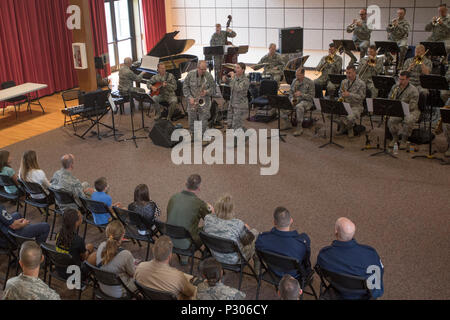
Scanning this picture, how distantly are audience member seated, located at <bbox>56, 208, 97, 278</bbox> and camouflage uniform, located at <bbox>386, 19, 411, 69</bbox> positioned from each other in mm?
10273

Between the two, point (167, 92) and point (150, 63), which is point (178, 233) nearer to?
point (167, 92)

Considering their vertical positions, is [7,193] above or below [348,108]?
below

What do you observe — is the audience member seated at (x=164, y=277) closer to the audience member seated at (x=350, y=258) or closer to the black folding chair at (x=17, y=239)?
the audience member seated at (x=350, y=258)

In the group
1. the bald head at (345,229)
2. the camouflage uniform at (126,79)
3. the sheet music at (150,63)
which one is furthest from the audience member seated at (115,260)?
the sheet music at (150,63)

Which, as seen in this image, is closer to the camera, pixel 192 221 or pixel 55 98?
pixel 192 221

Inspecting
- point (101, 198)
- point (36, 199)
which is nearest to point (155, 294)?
point (101, 198)

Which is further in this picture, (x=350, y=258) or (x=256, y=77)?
(x=256, y=77)

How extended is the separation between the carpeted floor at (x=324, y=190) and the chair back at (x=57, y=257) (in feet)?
2.13

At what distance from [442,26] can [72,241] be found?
10.5m

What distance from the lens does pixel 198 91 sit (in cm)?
991

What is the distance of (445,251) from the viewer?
5.91 metres
